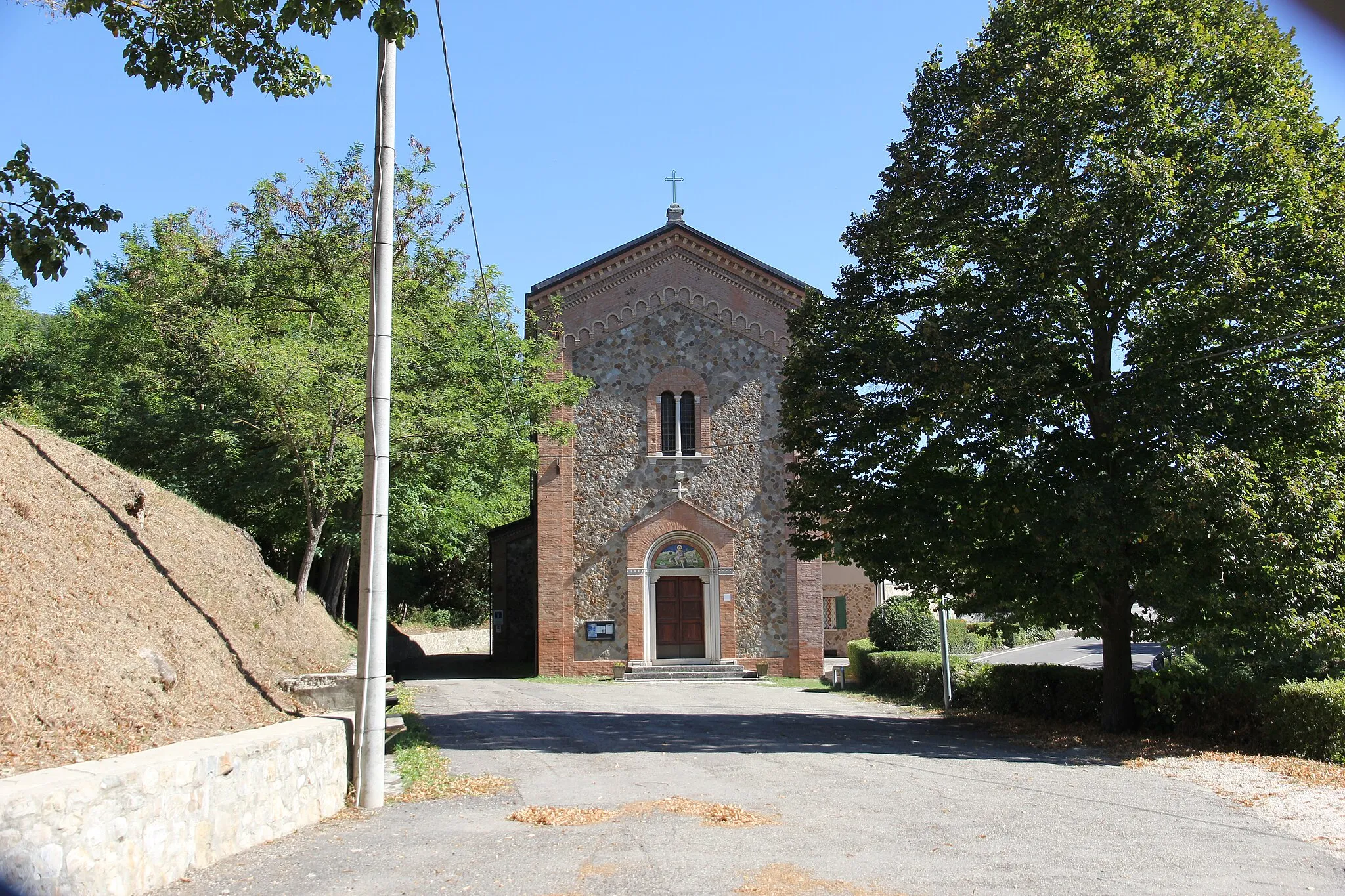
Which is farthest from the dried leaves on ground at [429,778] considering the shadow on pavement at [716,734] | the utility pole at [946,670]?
the utility pole at [946,670]

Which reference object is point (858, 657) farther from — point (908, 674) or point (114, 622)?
point (114, 622)

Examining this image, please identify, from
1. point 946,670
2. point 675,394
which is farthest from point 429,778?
point 675,394

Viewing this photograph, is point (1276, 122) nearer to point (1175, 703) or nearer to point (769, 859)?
point (1175, 703)

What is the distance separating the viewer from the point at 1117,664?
→ 583 inches

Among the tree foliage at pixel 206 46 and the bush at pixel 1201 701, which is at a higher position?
the tree foliage at pixel 206 46

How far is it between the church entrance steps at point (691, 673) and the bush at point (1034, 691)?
8.57m

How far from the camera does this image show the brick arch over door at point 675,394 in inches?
1130

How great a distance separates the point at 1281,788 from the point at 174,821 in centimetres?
1044

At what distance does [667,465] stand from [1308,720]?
18664 mm

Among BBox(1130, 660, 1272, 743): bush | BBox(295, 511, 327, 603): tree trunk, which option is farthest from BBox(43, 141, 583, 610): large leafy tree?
BBox(1130, 660, 1272, 743): bush

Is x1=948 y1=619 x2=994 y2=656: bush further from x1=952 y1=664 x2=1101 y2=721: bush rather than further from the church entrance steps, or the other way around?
x1=952 y1=664 x2=1101 y2=721: bush

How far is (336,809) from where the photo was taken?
28.7 feet

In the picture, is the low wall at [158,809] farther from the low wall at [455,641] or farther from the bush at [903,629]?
the low wall at [455,641]

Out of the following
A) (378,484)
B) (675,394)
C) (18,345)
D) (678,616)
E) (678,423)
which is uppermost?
(18,345)
